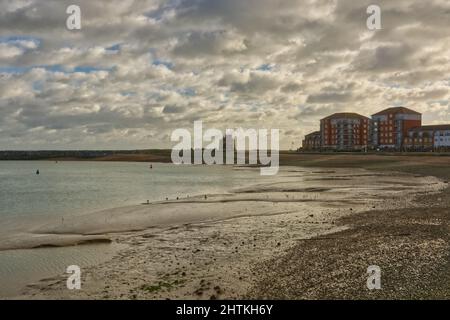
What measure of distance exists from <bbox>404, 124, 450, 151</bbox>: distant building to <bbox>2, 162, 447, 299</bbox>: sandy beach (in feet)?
407

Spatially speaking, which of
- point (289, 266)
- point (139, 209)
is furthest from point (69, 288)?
Answer: point (139, 209)

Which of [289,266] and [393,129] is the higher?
[393,129]

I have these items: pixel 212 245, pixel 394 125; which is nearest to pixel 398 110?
pixel 394 125

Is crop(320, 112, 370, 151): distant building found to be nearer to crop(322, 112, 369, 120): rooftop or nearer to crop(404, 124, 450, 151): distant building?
crop(322, 112, 369, 120): rooftop

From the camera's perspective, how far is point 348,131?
175m

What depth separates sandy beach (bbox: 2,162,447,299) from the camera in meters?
13.0

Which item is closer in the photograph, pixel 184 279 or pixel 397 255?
pixel 184 279

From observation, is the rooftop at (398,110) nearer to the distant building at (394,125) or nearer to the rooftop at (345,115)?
the distant building at (394,125)

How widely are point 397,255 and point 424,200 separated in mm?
19103

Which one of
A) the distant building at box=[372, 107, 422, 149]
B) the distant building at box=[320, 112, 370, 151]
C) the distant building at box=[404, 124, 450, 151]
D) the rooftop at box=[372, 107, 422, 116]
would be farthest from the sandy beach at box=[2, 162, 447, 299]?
the distant building at box=[320, 112, 370, 151]

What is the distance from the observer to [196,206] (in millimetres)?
34219

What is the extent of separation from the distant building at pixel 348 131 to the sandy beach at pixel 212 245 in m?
145
